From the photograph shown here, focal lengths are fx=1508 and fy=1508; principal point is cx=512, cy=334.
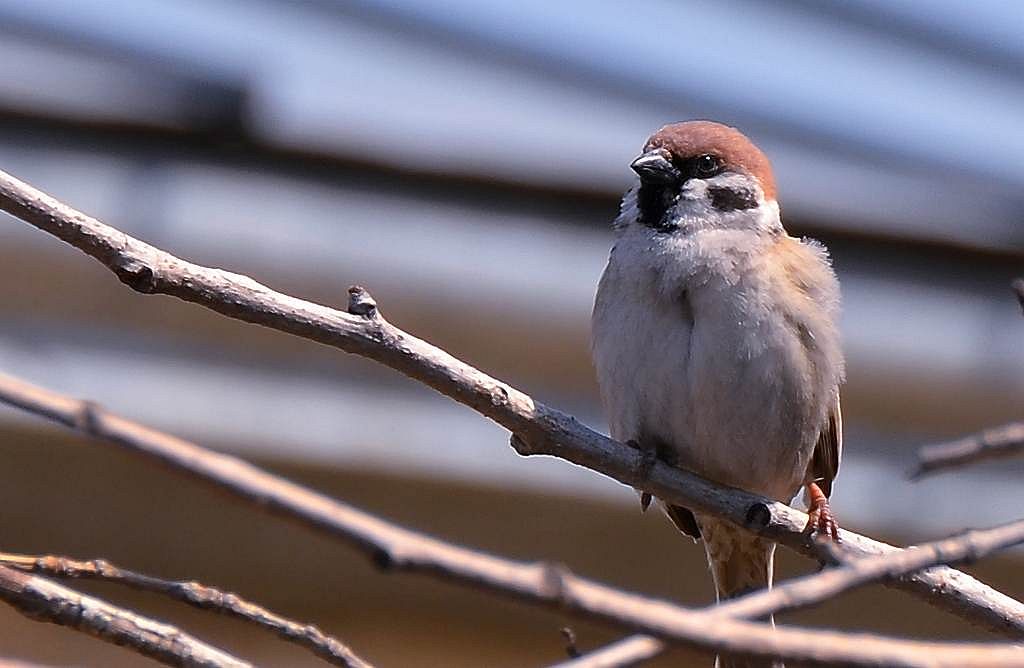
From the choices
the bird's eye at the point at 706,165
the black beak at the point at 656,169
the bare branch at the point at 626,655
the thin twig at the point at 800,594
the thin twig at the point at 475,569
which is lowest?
the thin twig at the point at 475,569

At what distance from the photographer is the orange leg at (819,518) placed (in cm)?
274

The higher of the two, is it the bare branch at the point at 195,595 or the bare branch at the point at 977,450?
the bare branch at the point at 195,595

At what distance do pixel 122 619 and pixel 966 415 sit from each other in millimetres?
5194

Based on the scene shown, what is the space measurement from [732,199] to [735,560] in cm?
86

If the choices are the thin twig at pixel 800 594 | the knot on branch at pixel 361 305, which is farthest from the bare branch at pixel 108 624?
the thin twig at pixel 800 594

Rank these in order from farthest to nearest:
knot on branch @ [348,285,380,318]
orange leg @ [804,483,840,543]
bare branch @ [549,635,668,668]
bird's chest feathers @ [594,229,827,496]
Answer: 1. bird's chest feathers @ [594,229,827,496]
2. orange leg @ [804,483,840,543]
3. knot on branch @ [348,285,380,318]
4. bare branch @ [549,635,668,668]

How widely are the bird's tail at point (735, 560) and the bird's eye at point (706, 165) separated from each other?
820mm

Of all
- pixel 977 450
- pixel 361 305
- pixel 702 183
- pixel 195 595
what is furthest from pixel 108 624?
pixel 702 183

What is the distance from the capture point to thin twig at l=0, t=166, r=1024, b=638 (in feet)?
6.91

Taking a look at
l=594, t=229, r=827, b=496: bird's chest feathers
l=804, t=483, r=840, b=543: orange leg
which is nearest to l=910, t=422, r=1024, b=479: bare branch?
l=804, t=483, r=840, b=543: orange leg

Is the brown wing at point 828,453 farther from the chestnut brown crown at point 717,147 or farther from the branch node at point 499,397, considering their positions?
the branch node at point 499,397

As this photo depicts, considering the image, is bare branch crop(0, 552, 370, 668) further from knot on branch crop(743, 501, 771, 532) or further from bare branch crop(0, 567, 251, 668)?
knot on branch crop(743, 501, 771, 532)

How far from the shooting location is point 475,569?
1.06 meters

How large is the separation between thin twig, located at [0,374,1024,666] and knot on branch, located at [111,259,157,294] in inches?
40.8
